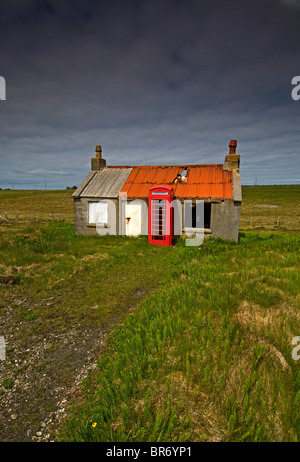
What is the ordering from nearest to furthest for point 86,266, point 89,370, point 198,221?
point 89,370
point 86,266
point 198,221

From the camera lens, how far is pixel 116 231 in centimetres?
1598

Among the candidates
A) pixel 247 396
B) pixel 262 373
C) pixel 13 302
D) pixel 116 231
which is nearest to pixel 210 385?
pixel 247 396

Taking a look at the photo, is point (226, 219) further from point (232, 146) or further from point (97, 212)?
point (97, 212)

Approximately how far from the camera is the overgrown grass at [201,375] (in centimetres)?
250

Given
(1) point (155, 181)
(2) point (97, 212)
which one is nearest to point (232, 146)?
(1) point (155, 181)

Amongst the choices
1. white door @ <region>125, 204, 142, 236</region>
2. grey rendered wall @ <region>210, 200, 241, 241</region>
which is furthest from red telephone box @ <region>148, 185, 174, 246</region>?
grey rendered wall @ <region>210, 200, 241, 241</region>

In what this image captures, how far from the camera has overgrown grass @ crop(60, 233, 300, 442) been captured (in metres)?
2.50

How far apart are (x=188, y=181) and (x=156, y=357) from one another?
530 inches

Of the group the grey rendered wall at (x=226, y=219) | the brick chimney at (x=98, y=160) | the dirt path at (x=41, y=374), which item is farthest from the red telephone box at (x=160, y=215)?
the dirt path at (x=41, y=374)

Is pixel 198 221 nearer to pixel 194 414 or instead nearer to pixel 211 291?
pixel 211 291

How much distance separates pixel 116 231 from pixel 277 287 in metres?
11.6

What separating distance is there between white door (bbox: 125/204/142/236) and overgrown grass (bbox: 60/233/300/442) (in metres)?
10.0

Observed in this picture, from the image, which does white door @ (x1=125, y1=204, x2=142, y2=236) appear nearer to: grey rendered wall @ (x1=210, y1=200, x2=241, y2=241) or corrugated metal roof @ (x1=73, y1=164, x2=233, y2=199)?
Result: corrugated metal roof @ (x1=73, y1=164, x2=233, y2=199)

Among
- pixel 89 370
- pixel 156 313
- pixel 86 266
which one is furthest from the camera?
pixel 86 266
